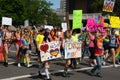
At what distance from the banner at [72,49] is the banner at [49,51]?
0.63 m

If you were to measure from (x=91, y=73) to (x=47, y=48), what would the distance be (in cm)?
264

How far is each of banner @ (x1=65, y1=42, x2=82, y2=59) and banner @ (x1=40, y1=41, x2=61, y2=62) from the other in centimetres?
63

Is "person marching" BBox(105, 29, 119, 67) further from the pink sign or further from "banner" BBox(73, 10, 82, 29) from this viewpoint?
the pink sign

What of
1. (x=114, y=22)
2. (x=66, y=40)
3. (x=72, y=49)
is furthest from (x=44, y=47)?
(x=114, y=22)

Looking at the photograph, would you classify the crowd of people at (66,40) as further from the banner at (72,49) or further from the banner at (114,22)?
the banner at (114,22)

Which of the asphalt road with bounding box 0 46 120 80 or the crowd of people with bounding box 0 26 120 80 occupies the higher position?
the crowd of people with bounding box 0 26 120 80

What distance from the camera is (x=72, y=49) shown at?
14.3 meters

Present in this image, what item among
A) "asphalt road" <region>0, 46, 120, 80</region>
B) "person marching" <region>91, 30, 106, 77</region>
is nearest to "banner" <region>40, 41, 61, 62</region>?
"asphalt road" <region>0, 46, 120, 80</region>

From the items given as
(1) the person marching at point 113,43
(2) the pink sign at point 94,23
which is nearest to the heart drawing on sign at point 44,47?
(1) the person marching at point 113,43

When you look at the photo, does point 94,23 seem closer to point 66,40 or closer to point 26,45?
point 26,45

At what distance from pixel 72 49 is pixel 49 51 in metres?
1.20

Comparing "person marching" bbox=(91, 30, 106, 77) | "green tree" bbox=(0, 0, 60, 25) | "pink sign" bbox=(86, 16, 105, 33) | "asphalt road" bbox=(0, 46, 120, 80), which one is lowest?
"asphalt road" bbox=(0, 46, 120, 80)

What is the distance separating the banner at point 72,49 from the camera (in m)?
14.1

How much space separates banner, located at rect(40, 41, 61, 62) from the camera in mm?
13188
